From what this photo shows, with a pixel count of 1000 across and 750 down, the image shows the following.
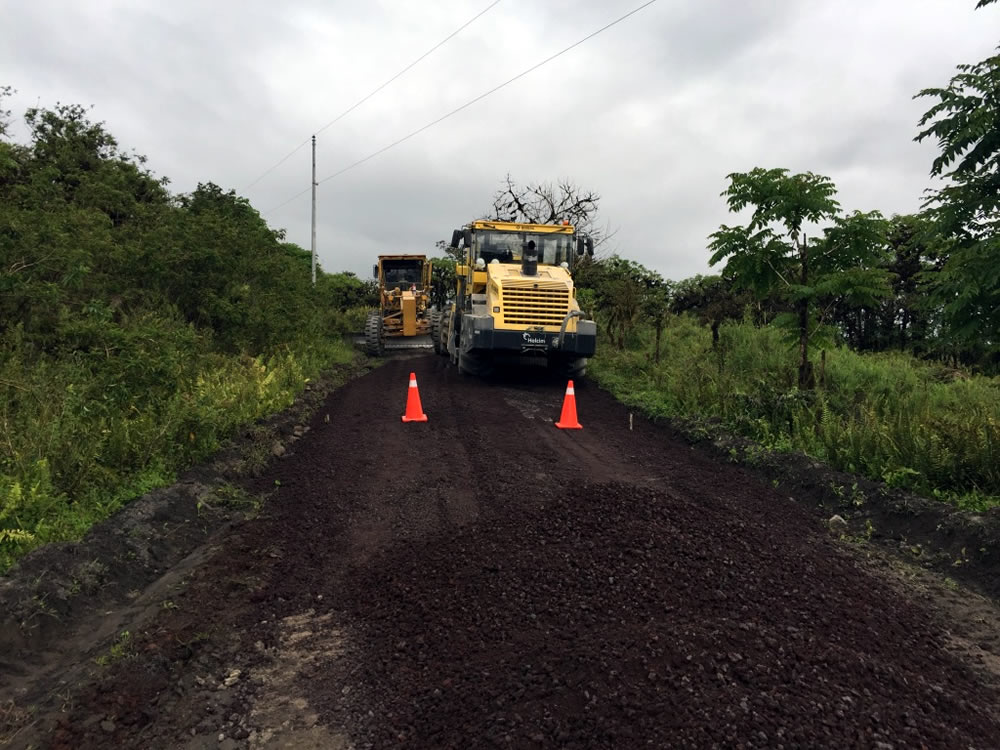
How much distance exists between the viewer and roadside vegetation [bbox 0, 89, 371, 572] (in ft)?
18.1

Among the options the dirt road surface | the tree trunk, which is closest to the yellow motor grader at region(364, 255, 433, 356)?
the tree trunk

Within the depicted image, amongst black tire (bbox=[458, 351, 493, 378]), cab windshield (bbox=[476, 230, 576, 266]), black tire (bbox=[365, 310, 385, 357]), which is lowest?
black tire (bbox=[458, 351, 493, 378])

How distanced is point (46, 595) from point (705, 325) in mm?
14947

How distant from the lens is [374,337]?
2016 centimetres

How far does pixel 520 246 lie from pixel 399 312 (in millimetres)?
8769

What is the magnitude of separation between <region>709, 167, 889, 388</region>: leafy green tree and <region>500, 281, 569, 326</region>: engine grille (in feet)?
13.9

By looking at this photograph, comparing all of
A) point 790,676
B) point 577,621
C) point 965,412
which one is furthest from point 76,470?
point 965,412

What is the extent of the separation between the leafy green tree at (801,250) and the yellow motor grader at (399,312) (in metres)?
13.4

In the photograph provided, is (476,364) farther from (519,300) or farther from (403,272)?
(403,272)

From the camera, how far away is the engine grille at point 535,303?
12.6 m

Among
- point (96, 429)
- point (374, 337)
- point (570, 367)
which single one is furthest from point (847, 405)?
point (374, 337)

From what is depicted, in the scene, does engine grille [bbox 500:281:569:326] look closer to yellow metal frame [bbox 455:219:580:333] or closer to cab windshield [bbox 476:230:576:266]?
yellow metal frame [bbox 455:219:580:333]

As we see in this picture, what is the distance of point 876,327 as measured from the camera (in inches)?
609

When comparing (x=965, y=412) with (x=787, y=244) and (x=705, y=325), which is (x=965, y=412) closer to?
(x=787, y=244)
